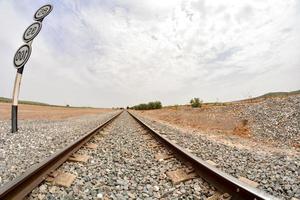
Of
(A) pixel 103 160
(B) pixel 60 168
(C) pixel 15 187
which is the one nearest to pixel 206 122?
(A) pixel 103 160

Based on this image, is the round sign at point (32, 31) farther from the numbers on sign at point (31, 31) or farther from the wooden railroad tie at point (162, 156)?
the wooden railroad tie at point (162, 156)

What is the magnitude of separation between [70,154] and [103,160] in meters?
0.69

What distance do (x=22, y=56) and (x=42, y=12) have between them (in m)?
2.21

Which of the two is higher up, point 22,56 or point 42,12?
point 42,12

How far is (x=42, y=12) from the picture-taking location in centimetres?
843

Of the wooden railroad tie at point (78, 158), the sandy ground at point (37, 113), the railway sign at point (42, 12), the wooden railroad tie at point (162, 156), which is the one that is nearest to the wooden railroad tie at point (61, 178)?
the wooden railroad tie at point (78, 158)

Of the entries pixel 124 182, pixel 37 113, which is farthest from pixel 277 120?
pixel 37 113

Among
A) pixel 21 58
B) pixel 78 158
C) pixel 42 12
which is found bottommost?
pixel 78 158

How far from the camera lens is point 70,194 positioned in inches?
104

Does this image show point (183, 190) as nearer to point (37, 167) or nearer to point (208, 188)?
point (208, 188)

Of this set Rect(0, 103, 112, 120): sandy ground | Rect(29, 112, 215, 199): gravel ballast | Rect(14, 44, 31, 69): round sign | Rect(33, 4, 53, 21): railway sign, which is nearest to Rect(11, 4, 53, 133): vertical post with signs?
Rect(14, 44, 31, 69): round sign

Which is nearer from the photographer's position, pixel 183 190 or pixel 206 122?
pixel 183 190

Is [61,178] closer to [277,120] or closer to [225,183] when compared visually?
[225,183]

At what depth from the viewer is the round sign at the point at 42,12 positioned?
8.23 metres
